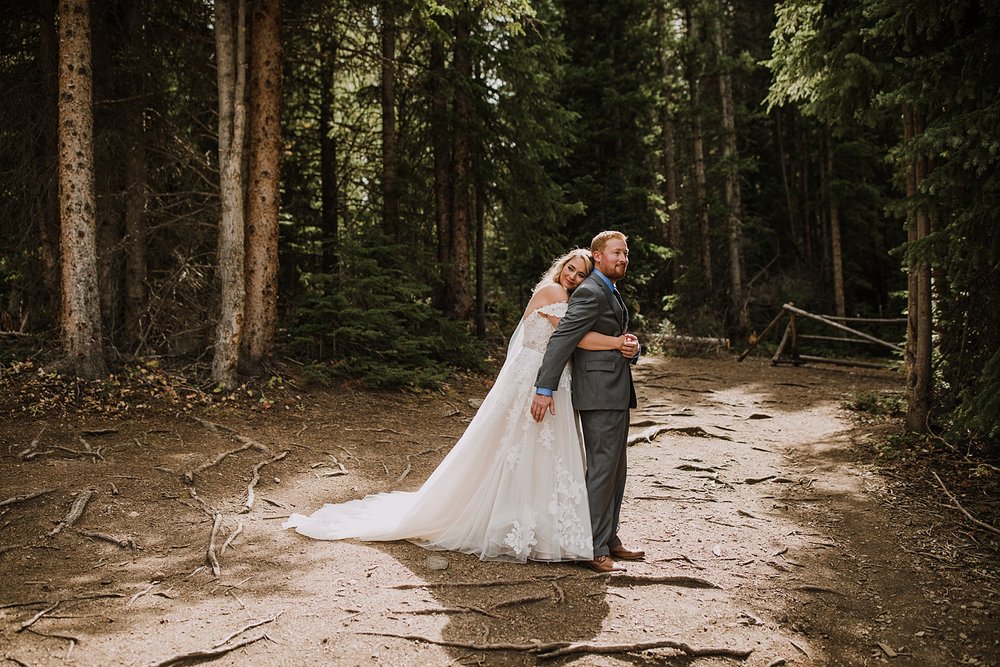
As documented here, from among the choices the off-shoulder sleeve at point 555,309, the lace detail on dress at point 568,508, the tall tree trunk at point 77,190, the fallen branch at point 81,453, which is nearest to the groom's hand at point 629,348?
the off-shoulder sleeve at point 555,309

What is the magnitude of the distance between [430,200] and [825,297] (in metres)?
15.4

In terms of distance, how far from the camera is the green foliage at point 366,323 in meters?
10.6

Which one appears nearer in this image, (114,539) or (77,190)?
(114,539)

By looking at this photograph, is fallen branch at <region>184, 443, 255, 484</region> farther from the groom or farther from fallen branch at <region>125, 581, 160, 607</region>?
the groom

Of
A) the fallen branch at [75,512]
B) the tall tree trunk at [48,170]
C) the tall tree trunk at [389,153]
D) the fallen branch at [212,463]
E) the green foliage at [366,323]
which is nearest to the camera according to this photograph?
Answer: the fallen branch at [75,512]

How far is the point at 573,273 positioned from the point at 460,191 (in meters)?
9.68

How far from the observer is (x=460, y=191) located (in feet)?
47.2

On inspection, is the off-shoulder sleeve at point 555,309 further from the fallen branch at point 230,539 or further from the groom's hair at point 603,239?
the fallen branch at point 230,539

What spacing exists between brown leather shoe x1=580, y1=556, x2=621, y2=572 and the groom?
18 millimetres

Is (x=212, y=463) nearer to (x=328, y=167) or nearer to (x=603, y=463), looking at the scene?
(x=603, y=463)

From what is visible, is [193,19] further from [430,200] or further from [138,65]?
[430,200]

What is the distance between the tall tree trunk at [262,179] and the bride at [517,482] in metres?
5.09

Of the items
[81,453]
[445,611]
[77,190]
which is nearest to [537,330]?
[445,611]

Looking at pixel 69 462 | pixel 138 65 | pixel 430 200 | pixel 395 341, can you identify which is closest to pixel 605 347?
pixel 69 462
